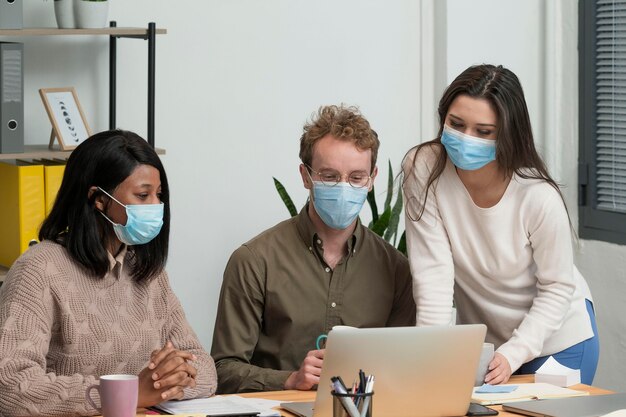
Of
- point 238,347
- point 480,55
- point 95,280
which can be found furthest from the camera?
point 480,55

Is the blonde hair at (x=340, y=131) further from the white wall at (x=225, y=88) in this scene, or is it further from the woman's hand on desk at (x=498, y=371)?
the white wall at (x=225, y=88)

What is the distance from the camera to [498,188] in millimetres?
2539

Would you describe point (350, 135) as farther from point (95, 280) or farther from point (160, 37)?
point (160, 37)

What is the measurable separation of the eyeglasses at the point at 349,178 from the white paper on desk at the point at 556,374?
0.61 meters

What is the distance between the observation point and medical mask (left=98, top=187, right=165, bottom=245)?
218 cm

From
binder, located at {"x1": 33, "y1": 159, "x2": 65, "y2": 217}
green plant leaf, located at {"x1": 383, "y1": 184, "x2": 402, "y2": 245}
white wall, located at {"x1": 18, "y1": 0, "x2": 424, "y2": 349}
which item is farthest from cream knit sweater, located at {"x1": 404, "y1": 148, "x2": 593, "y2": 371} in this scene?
white wall, located at {"x1": 18, "y1": 0, "x2": 424, "y2": 349}

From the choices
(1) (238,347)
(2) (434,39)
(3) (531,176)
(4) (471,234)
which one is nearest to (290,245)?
(1) (238,347)

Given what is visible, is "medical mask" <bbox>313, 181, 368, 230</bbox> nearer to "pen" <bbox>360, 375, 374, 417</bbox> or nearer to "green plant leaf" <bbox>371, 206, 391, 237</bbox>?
"pen" <bbox>360, 375, 374, 417</bbox>

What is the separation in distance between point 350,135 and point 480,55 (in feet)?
5.71

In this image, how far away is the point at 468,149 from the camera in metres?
2.44

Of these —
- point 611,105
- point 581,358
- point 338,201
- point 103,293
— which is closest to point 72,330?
point 103,293

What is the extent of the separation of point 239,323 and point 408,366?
71 cm

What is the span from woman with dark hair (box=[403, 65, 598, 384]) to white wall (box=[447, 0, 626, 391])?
144 cm

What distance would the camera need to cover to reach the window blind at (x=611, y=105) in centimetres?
389
